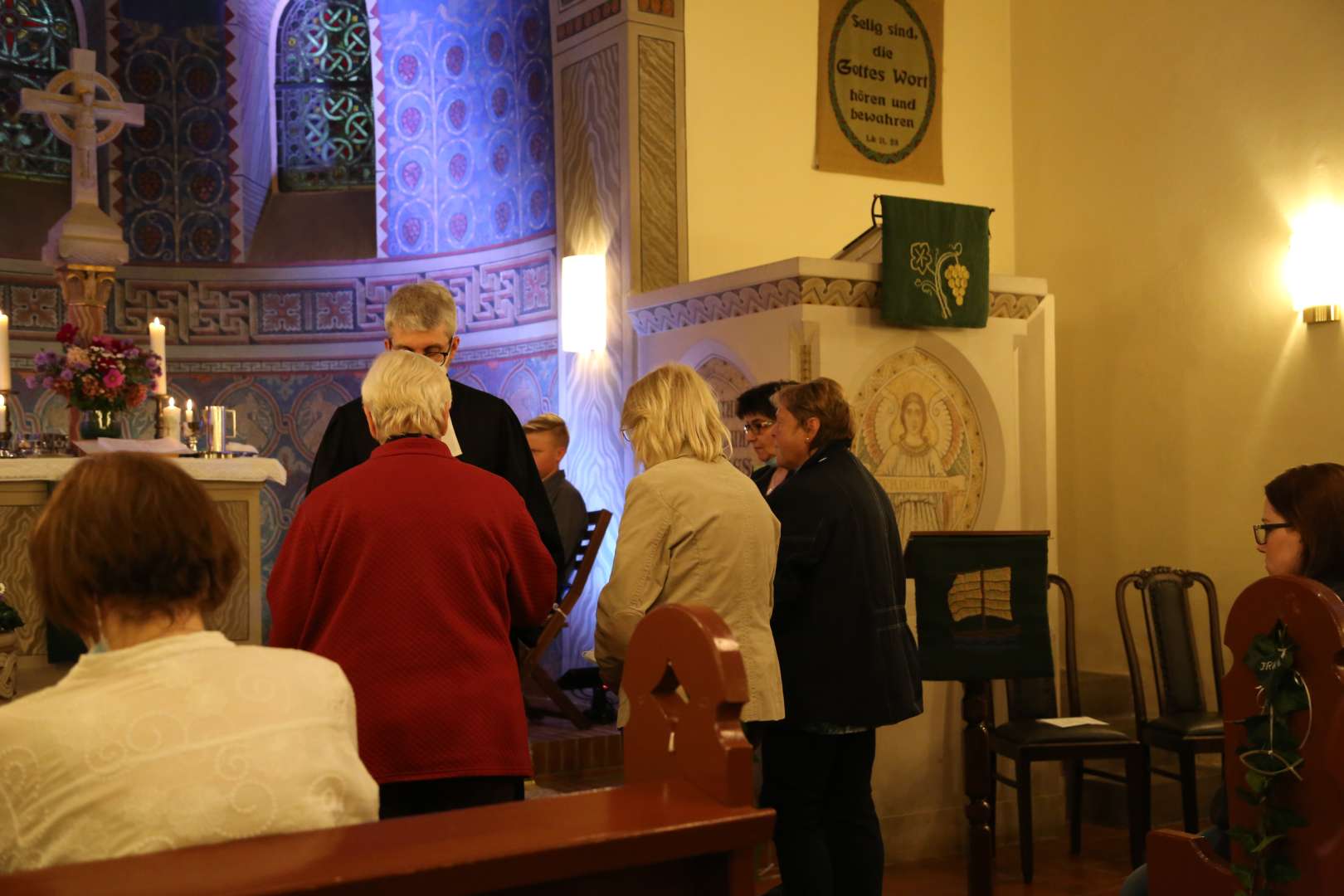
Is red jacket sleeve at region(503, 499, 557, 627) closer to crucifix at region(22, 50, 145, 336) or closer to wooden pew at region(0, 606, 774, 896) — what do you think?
wooden pew at region(0, 606, 774, 896)

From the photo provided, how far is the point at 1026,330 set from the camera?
19.4ft

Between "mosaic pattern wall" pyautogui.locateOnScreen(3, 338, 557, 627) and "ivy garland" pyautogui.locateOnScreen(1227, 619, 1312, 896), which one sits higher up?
"mosaic pattern wall" pyautogui.locateOnScreen(3, 338, 557, 627)

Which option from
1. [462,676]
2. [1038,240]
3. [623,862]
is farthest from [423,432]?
[1038,240]

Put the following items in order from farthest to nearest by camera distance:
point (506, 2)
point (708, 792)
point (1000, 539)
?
point (506, 2)
point (1000, 539)
point (708, 792)

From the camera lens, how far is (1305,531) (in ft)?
9.26

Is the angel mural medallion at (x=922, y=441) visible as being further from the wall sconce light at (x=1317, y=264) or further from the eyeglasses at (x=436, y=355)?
the eyeglasses at (x=436, y=355)

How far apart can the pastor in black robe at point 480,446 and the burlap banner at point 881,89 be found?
4.37 meters

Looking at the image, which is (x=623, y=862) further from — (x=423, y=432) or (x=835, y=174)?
(x=835, y=174)

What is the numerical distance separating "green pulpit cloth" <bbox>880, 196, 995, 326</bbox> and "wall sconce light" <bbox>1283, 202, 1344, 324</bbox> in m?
1.43

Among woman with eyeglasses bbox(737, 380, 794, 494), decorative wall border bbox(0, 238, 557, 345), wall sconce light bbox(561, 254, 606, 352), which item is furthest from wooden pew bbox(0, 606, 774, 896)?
decorative wall border bbox(0, 238, 557, 345)

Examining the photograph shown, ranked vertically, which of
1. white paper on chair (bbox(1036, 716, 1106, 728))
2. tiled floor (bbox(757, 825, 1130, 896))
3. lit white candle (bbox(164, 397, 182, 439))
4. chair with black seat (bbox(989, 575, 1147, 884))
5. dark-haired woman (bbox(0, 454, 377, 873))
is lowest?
tiled floor (bbox(757, 825, 1130, 896))

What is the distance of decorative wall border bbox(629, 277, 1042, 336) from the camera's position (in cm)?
524

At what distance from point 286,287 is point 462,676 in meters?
6.35

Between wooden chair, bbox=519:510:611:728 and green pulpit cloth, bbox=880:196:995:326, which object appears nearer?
green pulpit cloth, bbox=880:196:995:326
